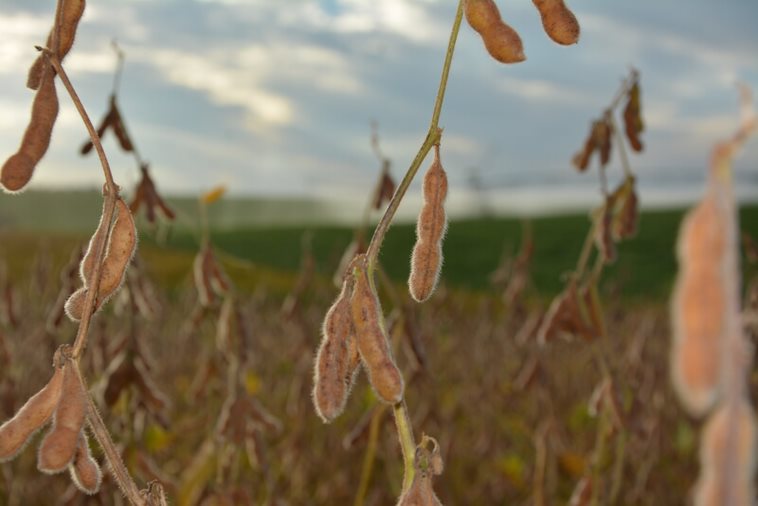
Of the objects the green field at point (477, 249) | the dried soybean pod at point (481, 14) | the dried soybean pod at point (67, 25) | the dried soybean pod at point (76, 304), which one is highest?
the green field at point (477, 249)

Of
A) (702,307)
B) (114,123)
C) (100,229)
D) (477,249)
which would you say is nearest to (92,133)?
(100,229)

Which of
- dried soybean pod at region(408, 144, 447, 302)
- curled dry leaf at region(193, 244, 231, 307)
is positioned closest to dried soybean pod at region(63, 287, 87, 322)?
dried soybean pod at region(408, 144, 447, 302)

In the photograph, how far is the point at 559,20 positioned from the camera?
3.25ft

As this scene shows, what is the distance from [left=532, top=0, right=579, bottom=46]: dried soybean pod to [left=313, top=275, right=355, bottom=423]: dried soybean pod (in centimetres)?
35

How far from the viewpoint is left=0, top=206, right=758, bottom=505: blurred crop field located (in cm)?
231

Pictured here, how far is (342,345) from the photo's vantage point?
98 centimetres

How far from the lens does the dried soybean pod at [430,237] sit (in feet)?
3.26

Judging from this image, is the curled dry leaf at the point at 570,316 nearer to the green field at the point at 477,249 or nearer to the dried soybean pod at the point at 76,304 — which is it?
the dried soybean pod at the point at 76,304

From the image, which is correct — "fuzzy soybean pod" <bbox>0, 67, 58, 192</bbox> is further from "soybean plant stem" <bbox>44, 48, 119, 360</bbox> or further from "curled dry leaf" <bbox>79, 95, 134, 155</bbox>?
"curled dry leaf" <bbox>79, 95, 134, 155</bbox>

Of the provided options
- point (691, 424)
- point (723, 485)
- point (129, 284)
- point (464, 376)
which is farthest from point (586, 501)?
point (464, 376)

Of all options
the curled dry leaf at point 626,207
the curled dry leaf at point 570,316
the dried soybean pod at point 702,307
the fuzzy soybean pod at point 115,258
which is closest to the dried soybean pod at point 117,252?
the fuzzy soybean pod at point 115,258

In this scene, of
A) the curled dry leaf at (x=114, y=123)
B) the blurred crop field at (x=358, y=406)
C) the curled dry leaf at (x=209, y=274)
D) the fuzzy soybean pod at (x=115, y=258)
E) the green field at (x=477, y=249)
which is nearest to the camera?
the fuzzy soybean pod at (x=115, y=258)

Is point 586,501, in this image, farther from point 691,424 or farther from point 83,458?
point 691,424

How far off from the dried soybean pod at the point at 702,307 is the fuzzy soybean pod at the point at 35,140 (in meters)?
0.80
